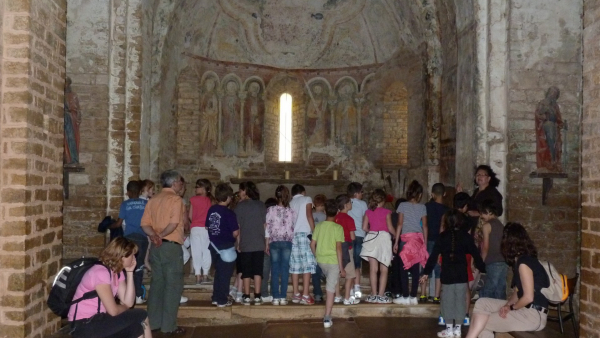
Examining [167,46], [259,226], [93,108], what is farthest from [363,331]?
[167,46]

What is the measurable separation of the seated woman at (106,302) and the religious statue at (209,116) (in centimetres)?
1042

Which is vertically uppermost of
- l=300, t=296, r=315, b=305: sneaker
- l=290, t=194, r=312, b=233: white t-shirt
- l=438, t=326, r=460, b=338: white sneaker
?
l=290, t=194, r=312, b=233: white t-shirt

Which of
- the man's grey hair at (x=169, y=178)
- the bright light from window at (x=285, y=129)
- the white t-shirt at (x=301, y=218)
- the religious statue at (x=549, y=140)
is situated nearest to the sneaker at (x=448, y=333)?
the white t-shirt at (x=301, y=218)

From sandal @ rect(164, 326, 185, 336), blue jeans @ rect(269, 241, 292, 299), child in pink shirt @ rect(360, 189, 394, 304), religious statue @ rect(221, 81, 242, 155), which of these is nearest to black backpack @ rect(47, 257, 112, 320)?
sandal @ rect(164, 326, 185, 336)

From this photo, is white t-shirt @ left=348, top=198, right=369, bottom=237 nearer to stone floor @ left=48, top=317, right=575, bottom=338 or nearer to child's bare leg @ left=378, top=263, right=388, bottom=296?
child's bare leg @ left=378, top=263, right=388, bottom=296

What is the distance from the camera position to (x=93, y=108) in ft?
32.9

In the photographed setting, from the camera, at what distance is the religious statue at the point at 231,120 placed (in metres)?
15.7

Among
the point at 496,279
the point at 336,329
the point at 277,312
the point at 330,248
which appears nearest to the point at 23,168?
the point at 330,248

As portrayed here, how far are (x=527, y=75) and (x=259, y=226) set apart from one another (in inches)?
196

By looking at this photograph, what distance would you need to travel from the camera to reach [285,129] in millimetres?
16719

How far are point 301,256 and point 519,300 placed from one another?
3.13m

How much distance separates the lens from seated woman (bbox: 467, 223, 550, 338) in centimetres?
538

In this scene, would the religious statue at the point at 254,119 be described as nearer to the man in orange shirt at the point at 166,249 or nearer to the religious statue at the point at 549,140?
the religious statue at the point at 549,140

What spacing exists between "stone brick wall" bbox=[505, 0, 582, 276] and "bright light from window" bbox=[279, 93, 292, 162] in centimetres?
780
